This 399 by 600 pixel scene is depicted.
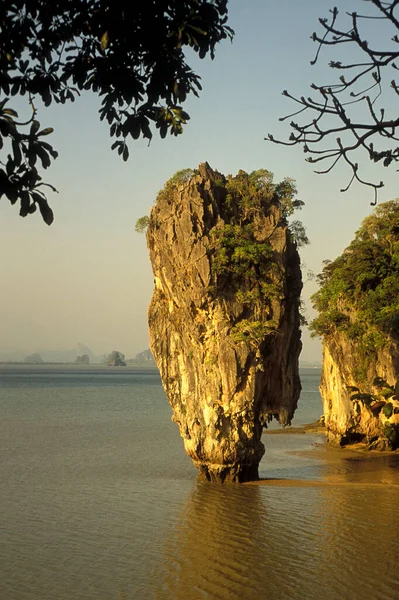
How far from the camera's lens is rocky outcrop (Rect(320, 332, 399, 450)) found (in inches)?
1284

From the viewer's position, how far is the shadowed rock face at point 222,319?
958 inches

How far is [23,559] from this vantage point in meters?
17.8

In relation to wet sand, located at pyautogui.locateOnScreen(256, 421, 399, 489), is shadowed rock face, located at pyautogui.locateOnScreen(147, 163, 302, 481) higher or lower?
higher

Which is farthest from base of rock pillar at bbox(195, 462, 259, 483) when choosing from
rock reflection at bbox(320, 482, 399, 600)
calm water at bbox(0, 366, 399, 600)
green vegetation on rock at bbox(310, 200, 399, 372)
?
green vegetation on rock at bbox(310, 200, 399, 372)

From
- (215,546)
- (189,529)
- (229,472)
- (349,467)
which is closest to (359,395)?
(349,467)

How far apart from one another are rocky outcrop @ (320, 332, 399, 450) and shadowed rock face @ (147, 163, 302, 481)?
794 cm

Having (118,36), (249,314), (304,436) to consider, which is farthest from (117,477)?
(118,36)

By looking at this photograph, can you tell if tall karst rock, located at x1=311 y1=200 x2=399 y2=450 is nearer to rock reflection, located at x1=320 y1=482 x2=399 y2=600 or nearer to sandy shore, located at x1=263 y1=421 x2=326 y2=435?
rock reflection, located at x1=320 y1=482 x2=399 y2=600

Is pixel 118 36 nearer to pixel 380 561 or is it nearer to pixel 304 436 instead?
pixel 380 561

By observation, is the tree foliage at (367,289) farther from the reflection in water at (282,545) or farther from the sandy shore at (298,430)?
the sandy shore at (298,430)

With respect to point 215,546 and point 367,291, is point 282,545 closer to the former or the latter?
point 215,546

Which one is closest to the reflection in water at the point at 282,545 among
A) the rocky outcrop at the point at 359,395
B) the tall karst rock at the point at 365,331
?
the rocky outcrop at the point at 359,395

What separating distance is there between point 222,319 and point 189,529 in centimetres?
707

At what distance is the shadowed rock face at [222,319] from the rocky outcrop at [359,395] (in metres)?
7.94
